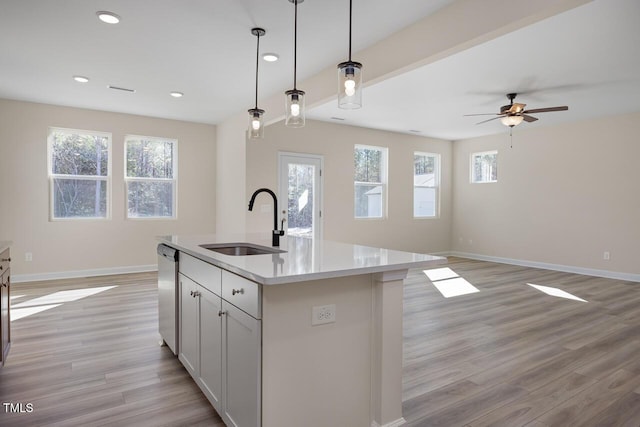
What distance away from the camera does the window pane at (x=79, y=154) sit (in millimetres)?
5723

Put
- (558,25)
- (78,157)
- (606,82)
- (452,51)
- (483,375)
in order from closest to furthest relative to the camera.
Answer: (483,375)
(452,51)
(558,25)
(606,82)
(78,157)

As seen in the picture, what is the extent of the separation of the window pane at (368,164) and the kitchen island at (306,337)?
541 cm

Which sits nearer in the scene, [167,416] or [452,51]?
[167,416]

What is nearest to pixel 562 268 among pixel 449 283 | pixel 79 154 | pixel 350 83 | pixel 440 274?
pixel 440 274

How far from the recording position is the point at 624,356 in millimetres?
2949

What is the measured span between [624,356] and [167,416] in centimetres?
334

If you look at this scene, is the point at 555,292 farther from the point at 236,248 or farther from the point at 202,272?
the point at 202,272

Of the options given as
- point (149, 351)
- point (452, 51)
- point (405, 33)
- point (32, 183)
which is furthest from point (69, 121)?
point (452, 51)

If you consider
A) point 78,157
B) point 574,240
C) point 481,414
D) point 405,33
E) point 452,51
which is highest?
point 405,33

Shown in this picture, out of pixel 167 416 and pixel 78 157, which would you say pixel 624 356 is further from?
pixel 78 157

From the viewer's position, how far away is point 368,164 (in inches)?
298

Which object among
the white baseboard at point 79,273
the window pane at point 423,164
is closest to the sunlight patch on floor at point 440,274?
the window pane at point 423,164

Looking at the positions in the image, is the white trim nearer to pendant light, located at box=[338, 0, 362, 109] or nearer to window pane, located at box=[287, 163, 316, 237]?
pendant light, located at box=[338, 0, 362, 109]

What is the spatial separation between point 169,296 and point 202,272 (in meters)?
0.81
